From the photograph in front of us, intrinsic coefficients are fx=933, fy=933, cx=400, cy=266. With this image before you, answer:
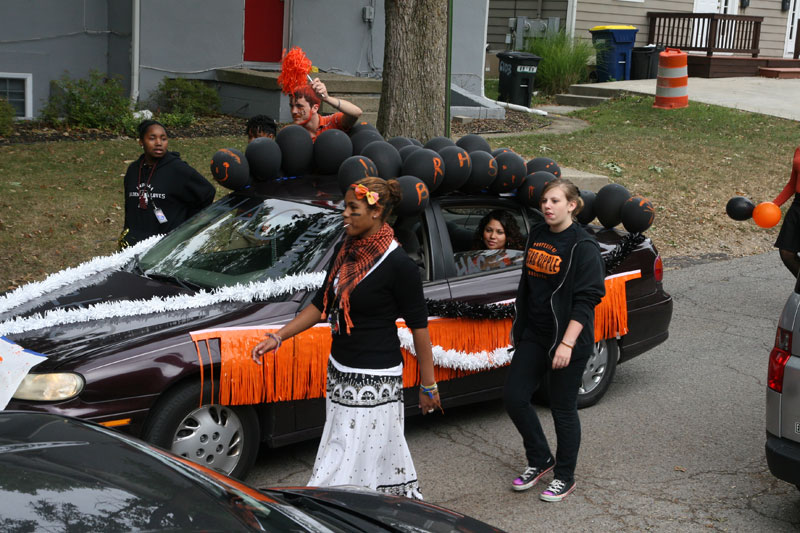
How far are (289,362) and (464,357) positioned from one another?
1.18 m

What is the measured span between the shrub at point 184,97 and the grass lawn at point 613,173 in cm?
162

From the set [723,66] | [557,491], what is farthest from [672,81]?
[557,491]

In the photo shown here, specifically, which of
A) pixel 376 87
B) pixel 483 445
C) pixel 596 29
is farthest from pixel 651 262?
pixel 596 29

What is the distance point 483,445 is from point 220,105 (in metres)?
10.6

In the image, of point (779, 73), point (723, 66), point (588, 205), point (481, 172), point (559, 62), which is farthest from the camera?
point (779, 73)

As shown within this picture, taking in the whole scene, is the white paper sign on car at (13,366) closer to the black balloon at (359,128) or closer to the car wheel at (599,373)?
the black balloon at (359,128)

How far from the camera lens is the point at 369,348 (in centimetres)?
411

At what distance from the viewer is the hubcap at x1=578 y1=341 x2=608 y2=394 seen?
620 cm

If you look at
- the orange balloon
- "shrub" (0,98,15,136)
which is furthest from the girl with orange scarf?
"shrub" (0,98,15,136)

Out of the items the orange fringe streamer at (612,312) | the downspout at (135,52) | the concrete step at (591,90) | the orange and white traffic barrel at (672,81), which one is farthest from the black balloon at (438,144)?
the concrete step at (591,90)

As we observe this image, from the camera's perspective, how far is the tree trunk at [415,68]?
9.28m

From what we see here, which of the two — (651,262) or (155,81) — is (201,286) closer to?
(651,262)

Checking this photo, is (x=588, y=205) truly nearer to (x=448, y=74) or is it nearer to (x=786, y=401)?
(x=786, y=401)

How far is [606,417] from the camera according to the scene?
614 centimetres
